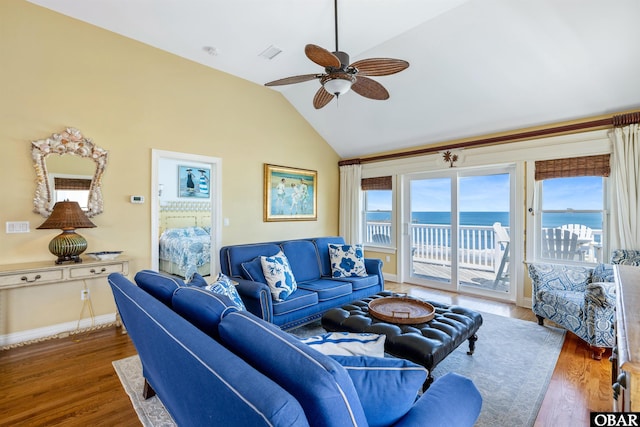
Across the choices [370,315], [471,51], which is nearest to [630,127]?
[471,51]

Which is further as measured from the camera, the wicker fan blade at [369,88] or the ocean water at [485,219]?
the ocean water at [485,219]

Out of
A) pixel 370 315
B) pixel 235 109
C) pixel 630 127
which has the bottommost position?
pixel 370 315

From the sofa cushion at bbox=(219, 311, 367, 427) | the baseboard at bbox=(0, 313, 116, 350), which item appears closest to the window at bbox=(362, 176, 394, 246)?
the baseboard at bbox=(0, 313, 116, 350)

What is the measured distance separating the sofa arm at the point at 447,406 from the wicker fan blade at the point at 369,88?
223 cm

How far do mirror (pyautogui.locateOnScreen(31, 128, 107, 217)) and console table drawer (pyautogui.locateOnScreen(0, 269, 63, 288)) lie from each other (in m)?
0.65

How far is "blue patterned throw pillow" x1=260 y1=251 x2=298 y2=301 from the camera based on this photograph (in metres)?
2.99

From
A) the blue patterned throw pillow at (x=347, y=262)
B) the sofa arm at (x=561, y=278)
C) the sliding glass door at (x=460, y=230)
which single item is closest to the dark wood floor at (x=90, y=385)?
the sofa arm at (x=561, y=278)

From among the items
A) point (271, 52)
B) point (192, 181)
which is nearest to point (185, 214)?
point (192, 181)

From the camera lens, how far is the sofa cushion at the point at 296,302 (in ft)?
9.36

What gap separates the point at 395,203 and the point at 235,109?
3.21 metres

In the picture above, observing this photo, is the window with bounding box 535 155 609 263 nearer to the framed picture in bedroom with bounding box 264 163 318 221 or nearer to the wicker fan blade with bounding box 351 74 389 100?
the wicker fan blade with bounding box 351 74 389 100

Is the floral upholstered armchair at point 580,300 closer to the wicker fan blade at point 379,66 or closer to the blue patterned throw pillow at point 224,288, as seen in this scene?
the wicker fan blade at point 379,66

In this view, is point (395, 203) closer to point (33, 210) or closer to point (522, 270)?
point (522, 270)

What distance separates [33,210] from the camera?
117 inches
